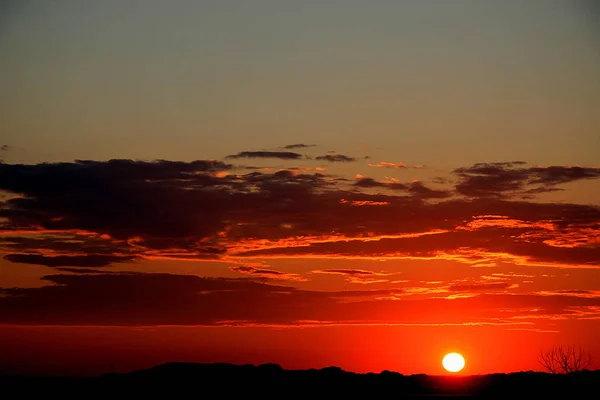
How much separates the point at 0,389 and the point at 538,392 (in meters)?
48.8

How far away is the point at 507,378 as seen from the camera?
330 ft

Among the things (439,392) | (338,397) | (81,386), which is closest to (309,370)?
(439,392)

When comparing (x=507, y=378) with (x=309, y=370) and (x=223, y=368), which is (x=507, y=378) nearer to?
(x=309, y=370)

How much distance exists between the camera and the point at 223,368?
4333 inches

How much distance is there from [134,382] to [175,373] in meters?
15.0

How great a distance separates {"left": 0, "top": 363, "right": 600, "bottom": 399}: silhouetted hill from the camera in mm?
82938

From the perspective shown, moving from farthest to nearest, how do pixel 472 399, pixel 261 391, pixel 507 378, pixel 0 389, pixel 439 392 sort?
pixel 507 378
pixel 439 392
pixel 261 391
pixel 0 389
pixel 472 399

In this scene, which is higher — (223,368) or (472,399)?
(223,368)

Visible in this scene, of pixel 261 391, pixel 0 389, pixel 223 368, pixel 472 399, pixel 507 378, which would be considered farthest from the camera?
pixel 223 368

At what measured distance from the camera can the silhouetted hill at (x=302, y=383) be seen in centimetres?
8294

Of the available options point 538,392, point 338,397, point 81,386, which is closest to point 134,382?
point 81,386

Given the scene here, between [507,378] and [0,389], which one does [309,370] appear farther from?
[0,389]

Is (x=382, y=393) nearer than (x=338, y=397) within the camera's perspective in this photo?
No

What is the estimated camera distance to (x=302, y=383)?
95875mm
